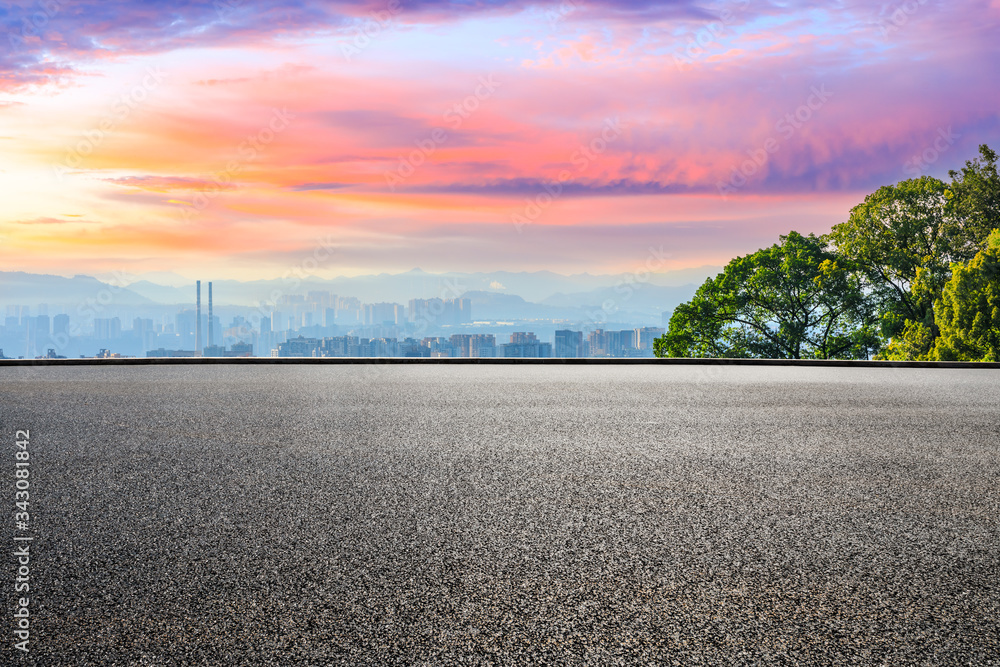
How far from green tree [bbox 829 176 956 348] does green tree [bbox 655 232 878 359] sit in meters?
0.92

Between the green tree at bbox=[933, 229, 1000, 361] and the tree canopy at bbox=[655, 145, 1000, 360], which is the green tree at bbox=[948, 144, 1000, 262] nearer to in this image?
the tree canopy at bbox=[655, 145, 1000, 360]

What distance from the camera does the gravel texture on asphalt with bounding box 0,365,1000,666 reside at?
3.01 m

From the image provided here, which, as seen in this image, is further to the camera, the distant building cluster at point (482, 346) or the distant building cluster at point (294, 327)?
the distant building cluster at point (294, 327)

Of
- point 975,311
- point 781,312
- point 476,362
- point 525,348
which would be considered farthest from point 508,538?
point 781,312

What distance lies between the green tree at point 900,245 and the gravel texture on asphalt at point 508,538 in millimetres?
27642

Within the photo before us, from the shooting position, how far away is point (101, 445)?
711 centimetres

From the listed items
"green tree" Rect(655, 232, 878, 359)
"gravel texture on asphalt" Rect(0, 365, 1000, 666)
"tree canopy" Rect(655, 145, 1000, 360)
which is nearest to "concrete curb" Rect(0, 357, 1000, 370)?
"gravel texture on asphalt" Rect(0, 365, 1000, 666)

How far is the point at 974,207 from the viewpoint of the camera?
33.1m

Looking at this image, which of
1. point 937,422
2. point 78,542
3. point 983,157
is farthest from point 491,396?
point 983,157

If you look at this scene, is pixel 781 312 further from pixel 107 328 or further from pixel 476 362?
pixel 107 328

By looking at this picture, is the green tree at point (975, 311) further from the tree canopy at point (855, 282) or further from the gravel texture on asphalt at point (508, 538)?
the gravel texture on asphalt at point (508, 538)

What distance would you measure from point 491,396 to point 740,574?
7298 millimetres

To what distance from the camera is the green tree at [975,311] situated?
1092 inches

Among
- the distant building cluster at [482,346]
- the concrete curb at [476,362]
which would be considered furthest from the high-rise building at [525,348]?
the concrete curb at [476,362]
